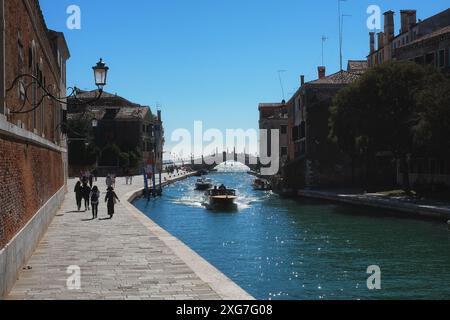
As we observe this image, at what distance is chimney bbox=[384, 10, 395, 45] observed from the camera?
63.7 meters

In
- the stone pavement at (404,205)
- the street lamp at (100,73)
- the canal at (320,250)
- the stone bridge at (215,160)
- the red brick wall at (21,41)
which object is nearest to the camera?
the red brick wall at (21,41)

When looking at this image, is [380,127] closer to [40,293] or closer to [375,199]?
[375,199]

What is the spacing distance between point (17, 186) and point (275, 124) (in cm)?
8628

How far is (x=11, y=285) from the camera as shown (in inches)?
400

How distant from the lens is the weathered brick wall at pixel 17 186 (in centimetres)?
1023

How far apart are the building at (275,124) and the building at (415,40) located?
2176 cm

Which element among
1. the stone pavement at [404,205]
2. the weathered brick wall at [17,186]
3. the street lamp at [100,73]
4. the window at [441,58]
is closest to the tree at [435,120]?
the stone pavement at [404,205]

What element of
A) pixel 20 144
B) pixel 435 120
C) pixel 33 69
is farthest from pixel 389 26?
pixel 20 144

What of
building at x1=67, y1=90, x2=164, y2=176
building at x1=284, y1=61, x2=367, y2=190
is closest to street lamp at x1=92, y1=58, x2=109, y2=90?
building at x1=284, y1=61, x2=367, y2=190

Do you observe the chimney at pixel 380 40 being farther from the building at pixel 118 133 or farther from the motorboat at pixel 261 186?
the building at pixel 118 133

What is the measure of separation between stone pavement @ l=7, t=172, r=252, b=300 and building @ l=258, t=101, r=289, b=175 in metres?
64.8

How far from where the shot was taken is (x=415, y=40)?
4666cm

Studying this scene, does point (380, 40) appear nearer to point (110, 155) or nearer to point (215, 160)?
point (110, 155)

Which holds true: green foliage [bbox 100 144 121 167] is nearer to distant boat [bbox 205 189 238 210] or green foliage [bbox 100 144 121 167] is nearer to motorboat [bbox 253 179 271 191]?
motorboat [bbox 253 179 271 191]
